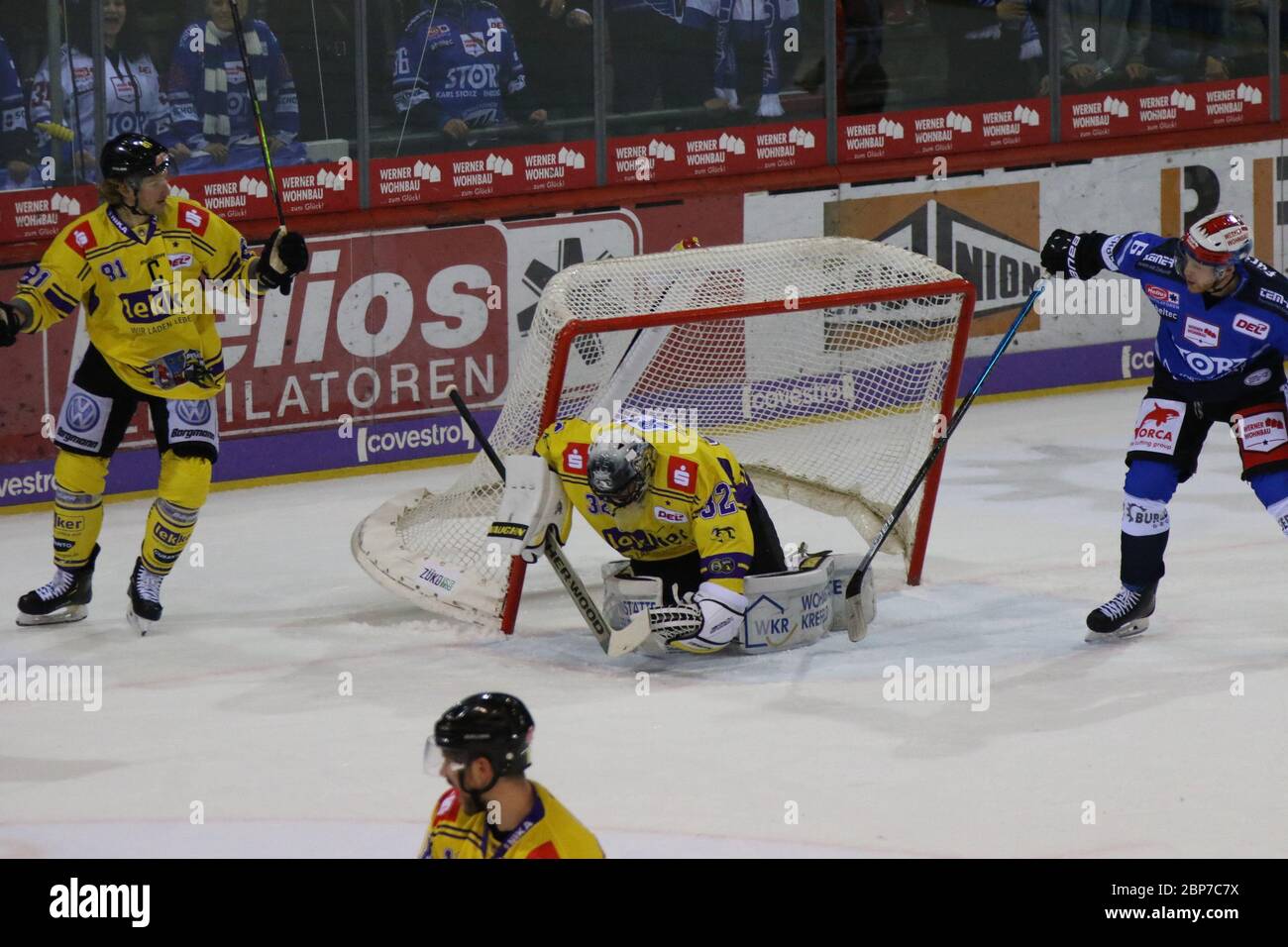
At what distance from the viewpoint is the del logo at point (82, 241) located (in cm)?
608

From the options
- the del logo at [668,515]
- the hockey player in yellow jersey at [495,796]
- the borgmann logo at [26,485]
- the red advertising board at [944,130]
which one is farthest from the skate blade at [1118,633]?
the red advertising board at [944,130]

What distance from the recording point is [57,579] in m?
Result: 6.35

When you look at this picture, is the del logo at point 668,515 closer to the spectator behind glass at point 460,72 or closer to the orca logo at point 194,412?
the orca logo at point 194,412

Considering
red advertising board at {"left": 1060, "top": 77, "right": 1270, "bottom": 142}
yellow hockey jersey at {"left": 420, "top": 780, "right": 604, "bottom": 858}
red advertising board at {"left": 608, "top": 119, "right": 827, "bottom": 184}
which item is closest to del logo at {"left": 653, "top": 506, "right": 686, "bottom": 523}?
yellow hockey jersey at {"left": 420, "top": 780, "right": 604, "bottom": 858}

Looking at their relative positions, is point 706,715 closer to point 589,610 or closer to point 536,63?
point 589,610

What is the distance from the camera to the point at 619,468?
5.34 meters

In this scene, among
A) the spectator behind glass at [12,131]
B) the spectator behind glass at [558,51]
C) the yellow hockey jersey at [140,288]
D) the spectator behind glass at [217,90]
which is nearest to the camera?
the yellow hockey jersey at [140,288]

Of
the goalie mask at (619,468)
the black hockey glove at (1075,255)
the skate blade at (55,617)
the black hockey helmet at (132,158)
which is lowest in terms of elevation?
the skate blade at (55,617)

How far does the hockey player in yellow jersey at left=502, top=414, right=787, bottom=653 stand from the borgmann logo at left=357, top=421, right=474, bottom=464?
2812 mm

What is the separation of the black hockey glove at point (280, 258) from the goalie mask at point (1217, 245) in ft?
8.05

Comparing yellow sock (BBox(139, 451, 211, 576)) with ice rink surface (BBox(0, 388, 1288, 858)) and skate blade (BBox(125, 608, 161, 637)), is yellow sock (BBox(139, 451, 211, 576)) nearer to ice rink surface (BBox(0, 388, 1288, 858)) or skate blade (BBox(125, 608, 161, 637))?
skate blade (BBox(125, 608, 161, 637))

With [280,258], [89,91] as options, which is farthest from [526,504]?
[89,91]

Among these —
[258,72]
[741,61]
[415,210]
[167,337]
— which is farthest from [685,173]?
[167,337]
